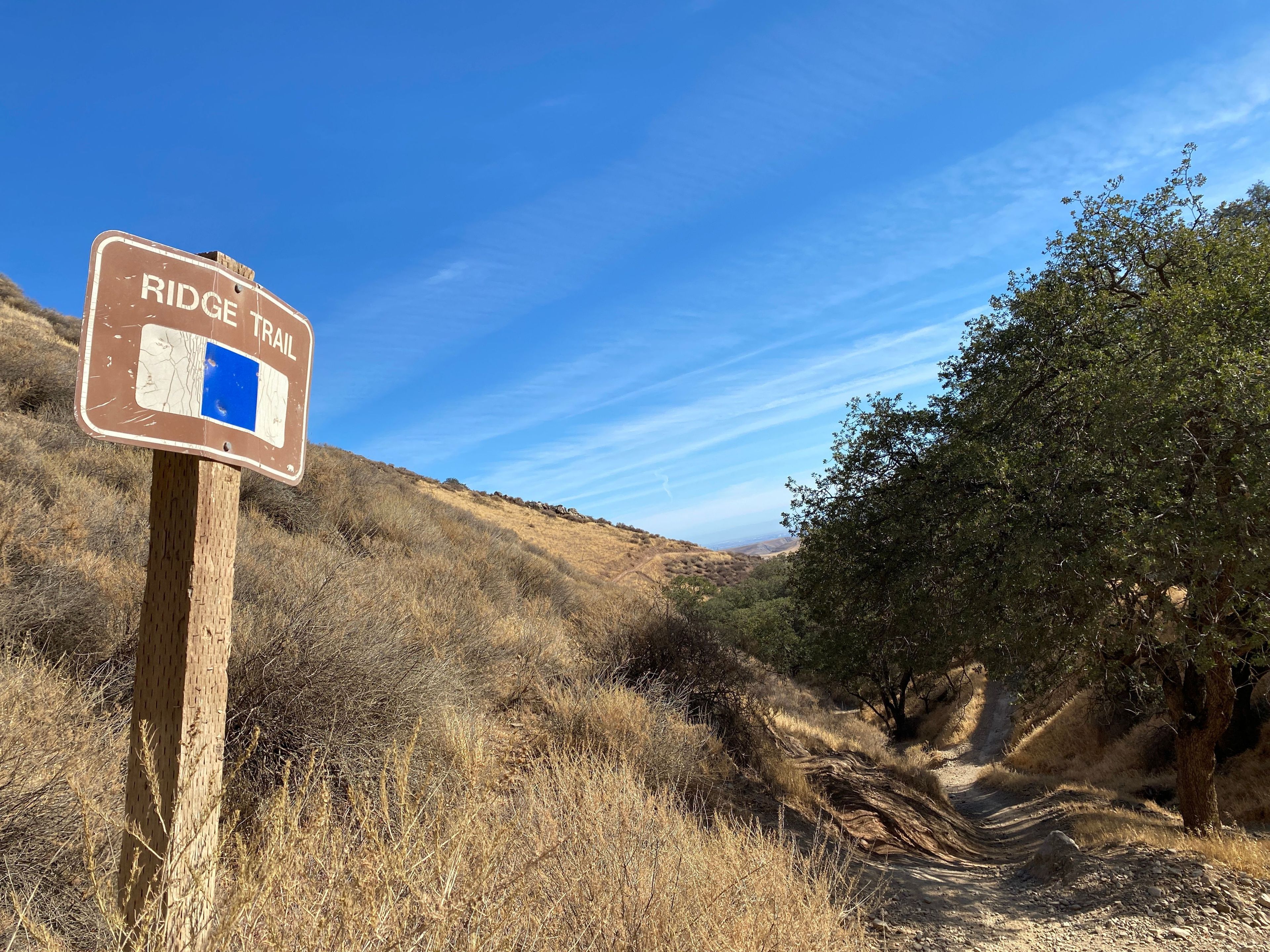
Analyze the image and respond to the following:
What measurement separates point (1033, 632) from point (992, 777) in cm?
1573

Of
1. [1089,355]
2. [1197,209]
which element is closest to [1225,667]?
[1089,355]

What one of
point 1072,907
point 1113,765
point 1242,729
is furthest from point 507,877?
point 1113,765

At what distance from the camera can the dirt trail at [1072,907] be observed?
6230 mm

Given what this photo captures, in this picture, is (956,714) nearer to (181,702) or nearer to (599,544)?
(599,544)

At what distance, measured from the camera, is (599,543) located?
50000 millimetres

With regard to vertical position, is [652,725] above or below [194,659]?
below

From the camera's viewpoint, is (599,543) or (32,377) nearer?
(32,377)

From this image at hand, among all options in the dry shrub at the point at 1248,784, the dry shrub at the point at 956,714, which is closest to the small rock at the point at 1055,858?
the dry shrub at the point at 1248,784

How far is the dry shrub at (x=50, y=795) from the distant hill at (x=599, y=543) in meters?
32.9

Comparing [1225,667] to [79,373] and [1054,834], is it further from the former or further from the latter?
[79,373]

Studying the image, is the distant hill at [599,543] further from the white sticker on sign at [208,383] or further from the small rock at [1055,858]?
the white sticker on sign at [208,383]

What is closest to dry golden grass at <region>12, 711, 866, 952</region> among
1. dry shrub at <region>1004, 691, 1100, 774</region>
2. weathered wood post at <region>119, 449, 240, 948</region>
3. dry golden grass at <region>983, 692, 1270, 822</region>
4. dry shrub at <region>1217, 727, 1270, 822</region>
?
weathered wood post at <region>119, 449, 240, 948</region>

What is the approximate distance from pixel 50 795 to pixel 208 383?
236cm

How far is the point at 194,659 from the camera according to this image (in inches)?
82.7
